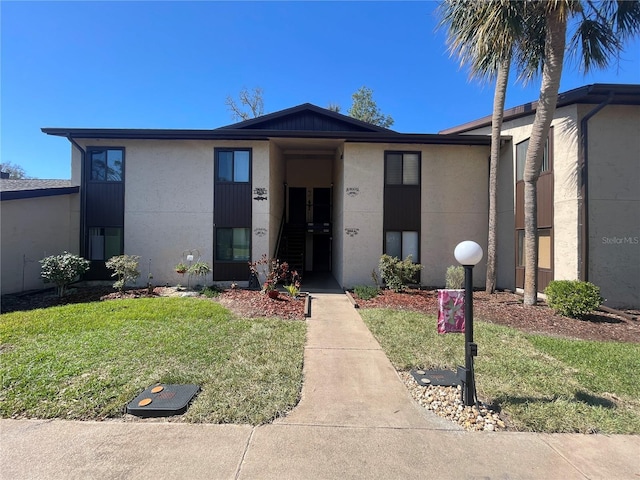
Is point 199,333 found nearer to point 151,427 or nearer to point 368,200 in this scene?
point 151,427

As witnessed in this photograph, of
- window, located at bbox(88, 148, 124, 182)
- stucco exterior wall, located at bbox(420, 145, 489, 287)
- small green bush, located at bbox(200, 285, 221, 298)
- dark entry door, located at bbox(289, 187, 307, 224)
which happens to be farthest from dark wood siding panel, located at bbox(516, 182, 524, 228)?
window, located at bbox(88, 148, 124, 182)

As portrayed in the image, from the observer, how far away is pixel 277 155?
13.7 metres

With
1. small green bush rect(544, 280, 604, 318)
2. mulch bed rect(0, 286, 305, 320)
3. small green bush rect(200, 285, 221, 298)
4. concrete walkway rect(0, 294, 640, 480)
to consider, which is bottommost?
concrete walkway rect(0, 294, 640, 480)

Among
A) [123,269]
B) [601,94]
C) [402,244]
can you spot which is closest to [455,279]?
[402,244]

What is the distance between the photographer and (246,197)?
11633 millimetres

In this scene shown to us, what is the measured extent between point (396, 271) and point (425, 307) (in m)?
2.11

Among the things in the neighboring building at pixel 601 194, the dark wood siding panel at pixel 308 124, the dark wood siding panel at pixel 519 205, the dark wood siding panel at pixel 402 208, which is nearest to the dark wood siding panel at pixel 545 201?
the neighboring building at pixel 601 194

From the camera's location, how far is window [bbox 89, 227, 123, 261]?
1166cm

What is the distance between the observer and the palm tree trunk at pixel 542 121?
7.82 m

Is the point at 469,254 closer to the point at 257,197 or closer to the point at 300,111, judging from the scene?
the point at 257,197

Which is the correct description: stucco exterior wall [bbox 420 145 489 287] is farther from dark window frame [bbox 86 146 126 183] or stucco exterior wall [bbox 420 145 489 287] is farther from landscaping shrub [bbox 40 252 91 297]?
landscaping shrub [bbox 40 252 91 297]

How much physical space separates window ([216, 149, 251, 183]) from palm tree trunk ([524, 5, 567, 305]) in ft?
29.3

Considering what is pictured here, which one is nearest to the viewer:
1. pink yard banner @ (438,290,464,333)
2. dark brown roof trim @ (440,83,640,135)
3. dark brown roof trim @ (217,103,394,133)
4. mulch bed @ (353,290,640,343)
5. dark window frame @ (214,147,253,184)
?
pink yard banner @ (438,290,464,333)

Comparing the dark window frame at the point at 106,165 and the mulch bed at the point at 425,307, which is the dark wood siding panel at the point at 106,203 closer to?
the dark window frame at the point at 106,165
